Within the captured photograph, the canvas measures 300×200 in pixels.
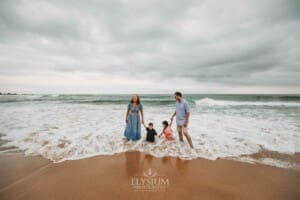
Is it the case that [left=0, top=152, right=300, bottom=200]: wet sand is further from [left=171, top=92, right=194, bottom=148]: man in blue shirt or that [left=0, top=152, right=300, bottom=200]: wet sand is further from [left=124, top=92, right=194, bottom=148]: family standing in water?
[left=124, top=92, right=194, bottom=148]: family standing in water

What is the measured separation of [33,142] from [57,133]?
983 millimetres

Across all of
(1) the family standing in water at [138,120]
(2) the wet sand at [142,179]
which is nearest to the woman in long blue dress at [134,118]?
(1) the family standing in water at [138,120]

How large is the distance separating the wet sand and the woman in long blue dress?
132cm

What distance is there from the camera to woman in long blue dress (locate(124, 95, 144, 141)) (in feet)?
15.3

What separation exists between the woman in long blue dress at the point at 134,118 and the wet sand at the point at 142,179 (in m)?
1.32

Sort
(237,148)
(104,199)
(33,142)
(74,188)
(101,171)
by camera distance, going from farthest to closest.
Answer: (33,142)
(237,148)
(101,171)
(74,188)
(104,199)

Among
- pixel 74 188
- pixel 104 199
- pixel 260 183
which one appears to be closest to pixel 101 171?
pixel 74 188

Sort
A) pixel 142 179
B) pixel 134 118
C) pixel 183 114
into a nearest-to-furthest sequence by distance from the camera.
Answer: pixel 142 179 → pixel 183 114 → pixel 134 118

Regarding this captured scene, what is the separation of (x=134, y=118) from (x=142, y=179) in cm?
224

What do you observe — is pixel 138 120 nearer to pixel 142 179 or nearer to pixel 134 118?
pixel 134 118

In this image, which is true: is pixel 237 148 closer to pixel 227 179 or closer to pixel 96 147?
pixel 227 179

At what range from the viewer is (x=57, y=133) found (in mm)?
5535

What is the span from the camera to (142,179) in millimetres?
2730

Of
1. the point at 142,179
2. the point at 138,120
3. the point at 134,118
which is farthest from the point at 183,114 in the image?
the point at 142,179
